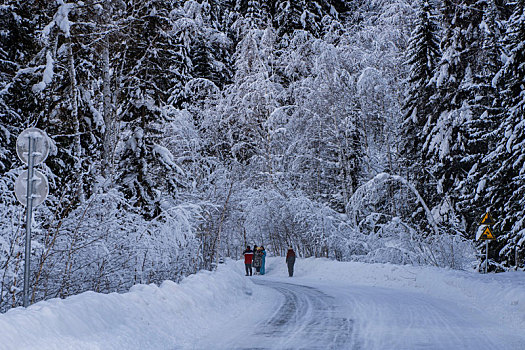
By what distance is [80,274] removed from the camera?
10172 millimetres

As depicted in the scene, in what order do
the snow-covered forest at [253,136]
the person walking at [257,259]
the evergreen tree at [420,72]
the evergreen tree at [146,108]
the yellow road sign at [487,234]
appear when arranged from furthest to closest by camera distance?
the person walking at [257,259] → the evergreen tree at [420,72] → the evergreen tree at [146,108] → the yellow road sign at [487,234] → the snow-covered forest at [253,136]

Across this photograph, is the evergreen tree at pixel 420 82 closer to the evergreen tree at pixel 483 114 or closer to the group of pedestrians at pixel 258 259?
the evergreen tree at pixel 483 114

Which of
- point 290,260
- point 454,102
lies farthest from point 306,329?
point 290,260

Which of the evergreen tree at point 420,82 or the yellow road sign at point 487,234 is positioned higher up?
the evergreen tree at point 420,82

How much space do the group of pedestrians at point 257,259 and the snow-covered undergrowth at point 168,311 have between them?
390 inches

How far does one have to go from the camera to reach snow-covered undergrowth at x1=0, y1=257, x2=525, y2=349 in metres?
5.69

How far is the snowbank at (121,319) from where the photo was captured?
5.45 meters

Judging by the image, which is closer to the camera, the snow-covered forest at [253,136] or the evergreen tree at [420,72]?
the snow-covered forest at [253,136]

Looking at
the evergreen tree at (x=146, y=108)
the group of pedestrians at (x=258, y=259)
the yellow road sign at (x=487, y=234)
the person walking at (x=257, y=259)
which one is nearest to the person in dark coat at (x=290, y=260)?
the group of pedestrians at (x=258, y=259)

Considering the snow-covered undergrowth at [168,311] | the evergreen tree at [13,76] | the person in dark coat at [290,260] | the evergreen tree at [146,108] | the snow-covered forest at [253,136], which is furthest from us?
the person in dark coat at [290,260]

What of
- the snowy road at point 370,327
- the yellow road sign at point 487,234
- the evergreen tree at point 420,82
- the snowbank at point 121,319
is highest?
the evergreen tree at point 420,82

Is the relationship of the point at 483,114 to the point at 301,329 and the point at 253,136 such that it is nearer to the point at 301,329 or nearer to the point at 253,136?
the point at 301,329

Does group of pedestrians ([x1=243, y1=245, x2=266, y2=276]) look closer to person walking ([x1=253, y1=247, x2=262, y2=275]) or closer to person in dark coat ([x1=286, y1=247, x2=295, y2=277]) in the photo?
person walking ([x1=253, y1=247, x2=262, y2=275])

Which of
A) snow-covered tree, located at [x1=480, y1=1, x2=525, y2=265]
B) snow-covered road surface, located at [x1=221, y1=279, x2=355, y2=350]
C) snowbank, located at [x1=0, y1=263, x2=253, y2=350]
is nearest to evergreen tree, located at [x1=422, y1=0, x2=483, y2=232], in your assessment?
Result: snow-covered tree, located at [x1=480, y1=1, x2=525, y2=265]
